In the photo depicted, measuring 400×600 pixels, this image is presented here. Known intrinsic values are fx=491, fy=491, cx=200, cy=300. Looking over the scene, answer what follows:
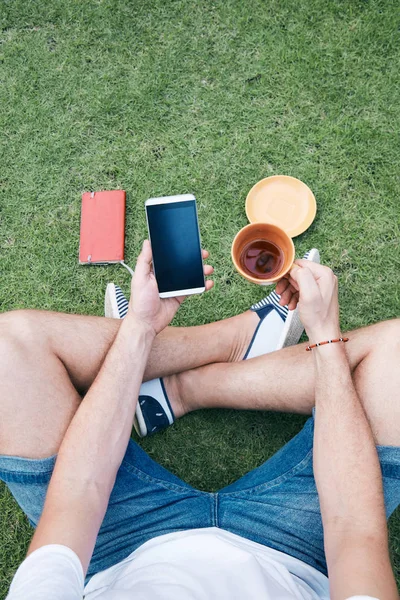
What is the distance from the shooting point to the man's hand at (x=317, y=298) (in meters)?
1.93

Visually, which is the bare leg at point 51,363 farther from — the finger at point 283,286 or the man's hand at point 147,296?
the finger at point 283,286

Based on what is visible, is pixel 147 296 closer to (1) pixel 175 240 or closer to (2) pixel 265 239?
(1) pixel 175 240

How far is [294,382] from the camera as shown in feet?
7.55

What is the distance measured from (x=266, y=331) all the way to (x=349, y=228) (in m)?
0.90

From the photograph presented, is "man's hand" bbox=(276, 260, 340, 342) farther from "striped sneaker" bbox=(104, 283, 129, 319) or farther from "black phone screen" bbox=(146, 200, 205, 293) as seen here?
"striped sneaker" bbox=(104, 283, 129, 319)

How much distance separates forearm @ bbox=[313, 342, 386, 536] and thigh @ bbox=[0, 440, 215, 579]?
21.8 inches

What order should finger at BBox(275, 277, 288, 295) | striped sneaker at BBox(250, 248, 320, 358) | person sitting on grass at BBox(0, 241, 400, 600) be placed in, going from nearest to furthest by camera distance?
person sitting on grass at BBox(0, 241, 400, 600), finger at BBox(275, 277, 288, 295), striped sneaker at BBox(250, 248, 320, 358)

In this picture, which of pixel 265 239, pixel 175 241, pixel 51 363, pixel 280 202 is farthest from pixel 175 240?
pixel 280 202

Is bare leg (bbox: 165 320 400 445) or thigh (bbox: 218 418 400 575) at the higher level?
bare leg (bbox: 165 320 400 445)

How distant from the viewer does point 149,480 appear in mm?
2119

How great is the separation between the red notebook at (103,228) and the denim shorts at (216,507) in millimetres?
1362

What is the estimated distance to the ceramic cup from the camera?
2.00 metres

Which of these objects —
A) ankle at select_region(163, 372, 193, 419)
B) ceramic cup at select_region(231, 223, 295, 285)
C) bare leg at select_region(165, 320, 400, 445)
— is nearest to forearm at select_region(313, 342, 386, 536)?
bare leg at select_region(165, 320, 400, 445)

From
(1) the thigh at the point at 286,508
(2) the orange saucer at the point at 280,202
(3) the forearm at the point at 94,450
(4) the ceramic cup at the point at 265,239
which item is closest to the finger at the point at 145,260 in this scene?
(3) the forearm at the point at 94,450
